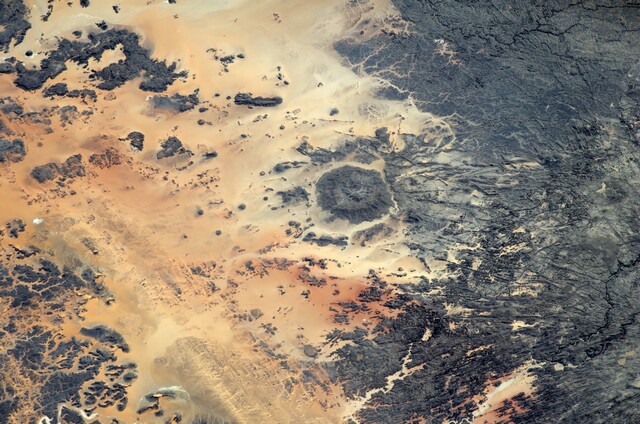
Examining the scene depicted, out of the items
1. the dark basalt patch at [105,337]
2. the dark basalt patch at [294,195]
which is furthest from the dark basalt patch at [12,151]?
the dark basalt patch at [294,195]

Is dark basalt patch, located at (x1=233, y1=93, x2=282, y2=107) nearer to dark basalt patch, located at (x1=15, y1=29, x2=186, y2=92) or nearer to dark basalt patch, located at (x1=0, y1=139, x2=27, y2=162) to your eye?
dark basalt patch, located at (x1=15, y1=29, x2=186, y2=92)

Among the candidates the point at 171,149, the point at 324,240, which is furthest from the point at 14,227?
the point at 324,240

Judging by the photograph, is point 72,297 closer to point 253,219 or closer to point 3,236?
point 3,236

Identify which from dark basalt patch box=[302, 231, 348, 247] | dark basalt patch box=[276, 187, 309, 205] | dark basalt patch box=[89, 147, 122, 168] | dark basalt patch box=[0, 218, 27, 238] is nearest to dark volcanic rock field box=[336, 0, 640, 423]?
dark basalt patch box=[302, 231, 348, 247]

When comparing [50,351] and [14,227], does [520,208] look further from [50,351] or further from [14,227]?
[14,227]

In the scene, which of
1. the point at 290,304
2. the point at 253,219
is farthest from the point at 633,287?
the point at 253,219
